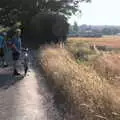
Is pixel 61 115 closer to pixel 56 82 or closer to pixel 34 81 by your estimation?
pixel 56 82

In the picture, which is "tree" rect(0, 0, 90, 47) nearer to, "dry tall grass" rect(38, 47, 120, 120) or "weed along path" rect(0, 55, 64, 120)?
"weed along path" rect(0, 55, 64, 120)

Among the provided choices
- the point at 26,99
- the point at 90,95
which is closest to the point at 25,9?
the point at 26,99

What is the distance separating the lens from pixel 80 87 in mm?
10734

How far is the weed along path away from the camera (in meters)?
10.3

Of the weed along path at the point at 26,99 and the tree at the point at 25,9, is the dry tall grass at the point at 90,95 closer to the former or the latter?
the weed along path at the point at 26,99

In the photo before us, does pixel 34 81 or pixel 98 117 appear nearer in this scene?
pixel 98 117

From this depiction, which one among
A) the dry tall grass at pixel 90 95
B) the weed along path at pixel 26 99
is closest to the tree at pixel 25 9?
the weed along path at pixel 26 99

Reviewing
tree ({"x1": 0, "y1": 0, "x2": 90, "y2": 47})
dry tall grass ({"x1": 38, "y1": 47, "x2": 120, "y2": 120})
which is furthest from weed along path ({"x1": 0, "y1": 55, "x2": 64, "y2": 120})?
tree ({"x1": 0, "y1": 0, "x2": 90, "y2": 47})

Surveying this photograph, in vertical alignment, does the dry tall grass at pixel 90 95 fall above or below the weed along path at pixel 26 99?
above

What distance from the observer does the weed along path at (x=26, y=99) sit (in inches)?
406

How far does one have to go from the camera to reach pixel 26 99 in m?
12.5

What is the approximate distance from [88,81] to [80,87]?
0.75ft

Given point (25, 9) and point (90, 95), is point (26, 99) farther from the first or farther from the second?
point (25, 9)

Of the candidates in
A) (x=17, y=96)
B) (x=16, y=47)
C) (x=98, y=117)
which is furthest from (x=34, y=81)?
(x=98, y=117)
